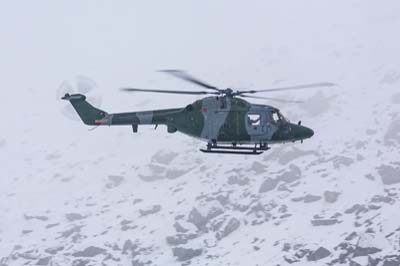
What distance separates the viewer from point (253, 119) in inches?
2130

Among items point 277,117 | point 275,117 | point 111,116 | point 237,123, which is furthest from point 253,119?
point 111,116

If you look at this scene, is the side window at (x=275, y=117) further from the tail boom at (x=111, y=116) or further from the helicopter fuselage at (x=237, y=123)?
the tail boom at (x=111, y=116)

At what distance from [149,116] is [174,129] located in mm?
2203

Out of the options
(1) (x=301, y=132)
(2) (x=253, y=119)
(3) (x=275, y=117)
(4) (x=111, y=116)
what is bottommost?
(1) (x=301, y=132)

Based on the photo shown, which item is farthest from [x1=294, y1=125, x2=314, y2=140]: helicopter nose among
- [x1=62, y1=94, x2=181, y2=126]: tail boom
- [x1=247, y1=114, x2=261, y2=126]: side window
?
[x1=62, y1=94, x2=181, y2=126]: tail boom

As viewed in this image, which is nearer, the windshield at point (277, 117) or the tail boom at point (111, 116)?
the windshield at point (277, 117)

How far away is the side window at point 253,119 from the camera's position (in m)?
54.0

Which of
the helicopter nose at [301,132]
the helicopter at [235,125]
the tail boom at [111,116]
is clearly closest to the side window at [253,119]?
the helicopter at [235,125]

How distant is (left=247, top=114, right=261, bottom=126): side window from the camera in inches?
2126

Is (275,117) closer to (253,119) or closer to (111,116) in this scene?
(253,119)

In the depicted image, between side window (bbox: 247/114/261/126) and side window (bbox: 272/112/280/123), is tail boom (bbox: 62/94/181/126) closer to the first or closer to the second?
side window (bbox: 247/114/261/126)

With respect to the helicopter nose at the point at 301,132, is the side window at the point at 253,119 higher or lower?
higher

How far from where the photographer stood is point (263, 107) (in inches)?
2142

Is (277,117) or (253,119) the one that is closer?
(253,119)
